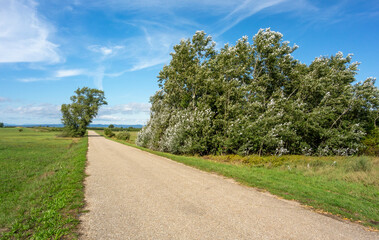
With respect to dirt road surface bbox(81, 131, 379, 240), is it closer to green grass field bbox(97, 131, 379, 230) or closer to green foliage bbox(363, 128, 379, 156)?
green grass field bbox(97, 131, 379, 230)

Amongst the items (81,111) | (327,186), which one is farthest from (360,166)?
(81,111)

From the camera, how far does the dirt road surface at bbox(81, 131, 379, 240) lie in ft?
15.1

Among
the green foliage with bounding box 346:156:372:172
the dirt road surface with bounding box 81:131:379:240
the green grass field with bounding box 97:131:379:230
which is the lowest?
the green grass field with bounding box 97:131:379:230

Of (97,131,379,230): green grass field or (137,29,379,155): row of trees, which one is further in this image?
(137,29,379,155): row of trees

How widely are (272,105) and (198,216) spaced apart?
53.6 feet

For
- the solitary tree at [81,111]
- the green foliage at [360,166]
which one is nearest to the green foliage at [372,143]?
the green foliage at [360,166]

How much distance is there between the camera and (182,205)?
6.29m

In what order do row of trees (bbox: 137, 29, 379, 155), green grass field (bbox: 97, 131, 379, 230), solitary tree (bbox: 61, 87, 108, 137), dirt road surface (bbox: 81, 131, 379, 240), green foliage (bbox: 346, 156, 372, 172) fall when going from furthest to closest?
solitary tree (bbox: 61, 87, 108, 137)
row of trees (bbox: 137, 29, 379, 155)
green foliage (bbox: 346, 156, 372, 172)
green grass field (bbox: 97, 131, 379, 230)
dirt road surface (bbox: 81, 131, 379, 240)

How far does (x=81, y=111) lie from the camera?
66.2 m

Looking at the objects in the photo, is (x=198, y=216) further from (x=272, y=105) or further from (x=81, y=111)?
(x=81, y=111)

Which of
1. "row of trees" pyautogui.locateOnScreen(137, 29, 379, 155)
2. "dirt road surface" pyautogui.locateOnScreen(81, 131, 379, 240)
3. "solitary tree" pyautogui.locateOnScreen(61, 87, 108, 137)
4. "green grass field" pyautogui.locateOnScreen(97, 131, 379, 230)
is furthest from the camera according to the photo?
"solitary tree" pyautogui.locateOnScreen(61, 87, 108, 137)

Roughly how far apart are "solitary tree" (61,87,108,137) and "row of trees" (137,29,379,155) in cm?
5049

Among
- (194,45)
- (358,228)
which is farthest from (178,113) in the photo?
(358,228)

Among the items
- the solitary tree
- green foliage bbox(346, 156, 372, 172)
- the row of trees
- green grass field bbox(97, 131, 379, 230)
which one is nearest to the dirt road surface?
green grass field bbox(97, 131, 379, 230)
